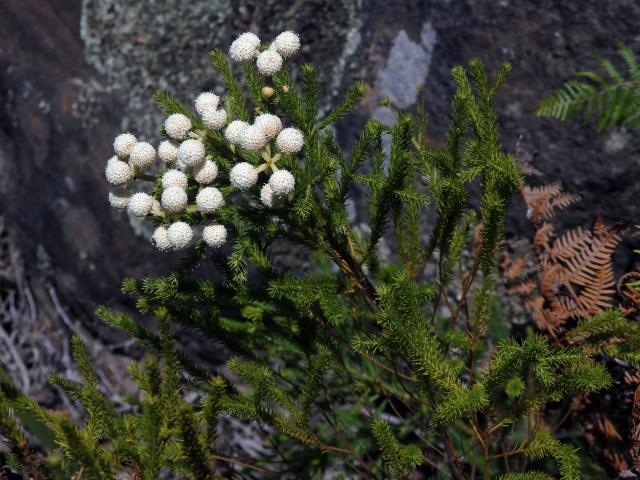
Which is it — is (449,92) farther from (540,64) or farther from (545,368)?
(545,368)

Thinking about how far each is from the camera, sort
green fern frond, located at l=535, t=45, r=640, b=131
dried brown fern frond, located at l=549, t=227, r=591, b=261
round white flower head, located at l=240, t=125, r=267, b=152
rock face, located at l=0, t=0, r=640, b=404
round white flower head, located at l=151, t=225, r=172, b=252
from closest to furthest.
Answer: round white flower head, located at l=240, t=125, r=267, b=152 < round white flower head, located at l=151, t=225, r=172, b=252 < green fern frond, located at l=535, t=45, r=640, b=131 < dried brown fern frond, located at l=549, t=227, r=591, b=261 < rock face, located at l=0, t=0, r=640, b=404

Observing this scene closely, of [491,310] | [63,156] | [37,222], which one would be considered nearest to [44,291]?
[37,222]

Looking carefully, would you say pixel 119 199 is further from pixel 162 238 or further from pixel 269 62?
pixel 269 62

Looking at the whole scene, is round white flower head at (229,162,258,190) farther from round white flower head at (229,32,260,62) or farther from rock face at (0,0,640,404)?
rock face at (0,0,640,404)

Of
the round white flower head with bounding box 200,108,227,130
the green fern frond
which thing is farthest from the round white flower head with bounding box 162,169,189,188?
the green fern frond

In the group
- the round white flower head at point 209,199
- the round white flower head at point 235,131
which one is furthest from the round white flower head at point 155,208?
the round white flower head at point 235,131

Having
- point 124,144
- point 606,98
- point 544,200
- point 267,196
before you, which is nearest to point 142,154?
point 124,144
